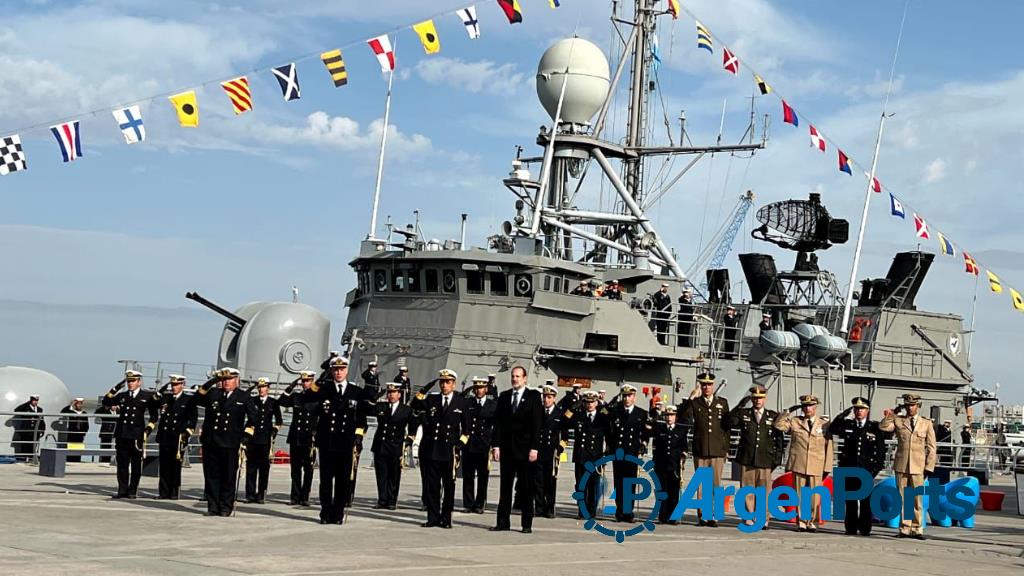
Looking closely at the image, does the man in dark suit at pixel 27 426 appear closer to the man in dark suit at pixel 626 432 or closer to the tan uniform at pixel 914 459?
the man in dark suit at pixel 626 432

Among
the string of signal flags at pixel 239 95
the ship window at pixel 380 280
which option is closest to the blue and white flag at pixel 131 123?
the string of signal flags at pixel 239 95

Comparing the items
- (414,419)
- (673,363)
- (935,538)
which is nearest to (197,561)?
(414,419)

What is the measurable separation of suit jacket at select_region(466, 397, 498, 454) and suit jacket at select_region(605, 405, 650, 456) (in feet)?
4.51

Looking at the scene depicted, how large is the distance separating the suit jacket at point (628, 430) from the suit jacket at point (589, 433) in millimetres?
91

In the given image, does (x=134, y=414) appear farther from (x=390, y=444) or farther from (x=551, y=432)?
(x=551, y=432)

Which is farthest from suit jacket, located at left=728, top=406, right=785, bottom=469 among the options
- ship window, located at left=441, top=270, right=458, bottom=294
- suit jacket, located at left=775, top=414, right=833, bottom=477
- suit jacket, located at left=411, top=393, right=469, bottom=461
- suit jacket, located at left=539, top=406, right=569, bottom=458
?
ship window, located at left=441, top=270, right=458, bottom=294

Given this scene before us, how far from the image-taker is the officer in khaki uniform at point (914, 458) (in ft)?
41.5

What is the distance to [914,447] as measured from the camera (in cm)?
Answer: 1271

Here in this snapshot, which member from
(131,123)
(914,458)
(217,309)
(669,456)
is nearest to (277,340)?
(217,309)

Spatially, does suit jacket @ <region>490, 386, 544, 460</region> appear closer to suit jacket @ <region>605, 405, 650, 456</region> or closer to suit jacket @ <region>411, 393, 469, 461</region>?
suit jacket @ <region>411, 393, 469, 461</region>

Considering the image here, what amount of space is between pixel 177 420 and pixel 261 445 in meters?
0.91

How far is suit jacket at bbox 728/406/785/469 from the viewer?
13164 mm

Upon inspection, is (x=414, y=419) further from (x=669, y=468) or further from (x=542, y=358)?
(x=542, y=358)

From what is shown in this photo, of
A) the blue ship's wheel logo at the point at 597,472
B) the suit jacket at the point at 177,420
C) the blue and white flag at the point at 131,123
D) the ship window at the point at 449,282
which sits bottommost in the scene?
the blue ship's wheel logo at the point at 597,472
